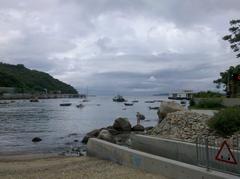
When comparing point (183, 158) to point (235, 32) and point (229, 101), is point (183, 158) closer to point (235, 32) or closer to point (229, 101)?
point (229, 101)

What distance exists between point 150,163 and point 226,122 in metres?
5.95

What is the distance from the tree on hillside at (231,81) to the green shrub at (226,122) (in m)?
12.6

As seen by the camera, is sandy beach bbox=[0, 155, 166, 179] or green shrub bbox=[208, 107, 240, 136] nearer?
sandy beach bbox=[0, 155, 166, 179]

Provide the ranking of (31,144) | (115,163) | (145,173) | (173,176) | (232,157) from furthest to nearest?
(31,144), (115,163), (145,173), (173,176), (232,157)

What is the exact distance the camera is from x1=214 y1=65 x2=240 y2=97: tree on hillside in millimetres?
42297

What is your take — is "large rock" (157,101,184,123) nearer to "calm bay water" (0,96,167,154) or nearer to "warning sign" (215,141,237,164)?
"calm bay water" (0,96,167,154)

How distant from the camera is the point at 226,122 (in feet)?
54.6

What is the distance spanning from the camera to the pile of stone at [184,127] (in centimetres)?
1808

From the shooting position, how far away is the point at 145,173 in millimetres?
11609

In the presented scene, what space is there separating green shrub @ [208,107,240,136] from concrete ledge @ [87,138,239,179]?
490 centimetres

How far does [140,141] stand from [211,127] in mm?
3162

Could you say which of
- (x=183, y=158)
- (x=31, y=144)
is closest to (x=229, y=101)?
(x=31, y=144)

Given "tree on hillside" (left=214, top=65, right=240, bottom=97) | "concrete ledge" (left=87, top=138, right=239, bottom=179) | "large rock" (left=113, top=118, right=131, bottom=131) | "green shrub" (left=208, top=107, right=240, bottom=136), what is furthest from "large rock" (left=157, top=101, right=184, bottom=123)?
"concrete ledge" (left=87, top=138, right=239, bottom=179)

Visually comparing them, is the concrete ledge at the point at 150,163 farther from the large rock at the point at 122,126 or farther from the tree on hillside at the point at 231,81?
the large rock at the point at 122,126
